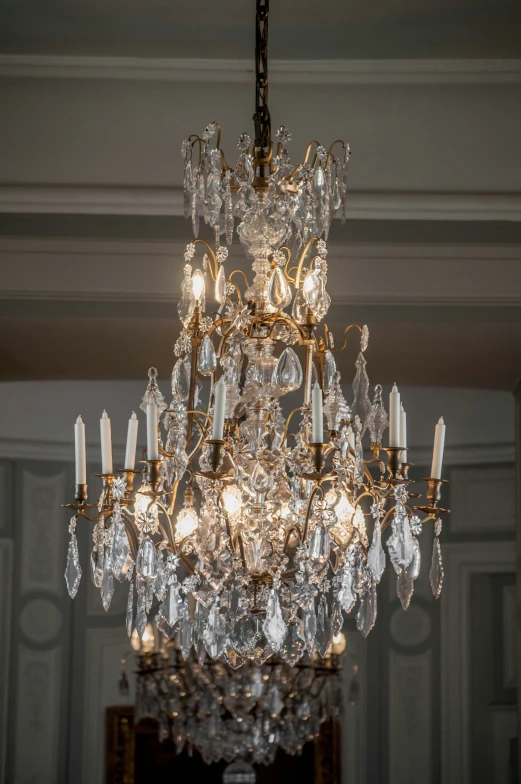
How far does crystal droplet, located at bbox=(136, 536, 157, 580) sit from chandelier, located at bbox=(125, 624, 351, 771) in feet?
13.1

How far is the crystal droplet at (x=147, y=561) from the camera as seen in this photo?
216cm

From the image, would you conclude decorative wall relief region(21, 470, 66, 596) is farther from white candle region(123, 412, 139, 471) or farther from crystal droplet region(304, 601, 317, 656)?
crystal droplet region(304, 601, 317, 656)

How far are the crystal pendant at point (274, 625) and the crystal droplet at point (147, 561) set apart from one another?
0.25 meters

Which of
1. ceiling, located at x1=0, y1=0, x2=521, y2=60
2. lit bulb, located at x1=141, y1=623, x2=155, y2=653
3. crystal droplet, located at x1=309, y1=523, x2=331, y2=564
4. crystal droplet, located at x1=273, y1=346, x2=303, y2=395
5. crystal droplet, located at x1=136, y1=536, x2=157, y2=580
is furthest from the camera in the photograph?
lit bulb, located at x1=141, y1=623, x2=155, y2=653

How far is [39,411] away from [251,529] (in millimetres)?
4198

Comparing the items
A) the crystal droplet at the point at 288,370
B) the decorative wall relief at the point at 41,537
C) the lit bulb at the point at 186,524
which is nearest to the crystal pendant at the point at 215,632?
the lit bulb at the point at 186,524

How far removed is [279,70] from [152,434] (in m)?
1.60

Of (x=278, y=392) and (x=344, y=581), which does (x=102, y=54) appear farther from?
(x=344, y=581)

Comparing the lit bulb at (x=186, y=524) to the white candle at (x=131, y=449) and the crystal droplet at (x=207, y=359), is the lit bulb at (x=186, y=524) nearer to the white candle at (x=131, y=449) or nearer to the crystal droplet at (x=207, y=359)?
the white candle at (x=131, y=449)

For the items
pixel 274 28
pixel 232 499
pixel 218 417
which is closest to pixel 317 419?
pixel 218 417

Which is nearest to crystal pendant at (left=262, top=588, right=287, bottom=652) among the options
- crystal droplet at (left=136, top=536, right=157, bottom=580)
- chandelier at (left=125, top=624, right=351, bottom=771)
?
crystal droplet at (left=136, top=536, right=157, bottom=580)

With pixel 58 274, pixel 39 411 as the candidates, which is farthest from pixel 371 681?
pixel 58 274

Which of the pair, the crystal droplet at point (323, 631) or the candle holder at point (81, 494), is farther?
the candle holder at point (81, 494)

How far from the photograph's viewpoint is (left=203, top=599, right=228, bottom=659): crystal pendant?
7.19 ft
